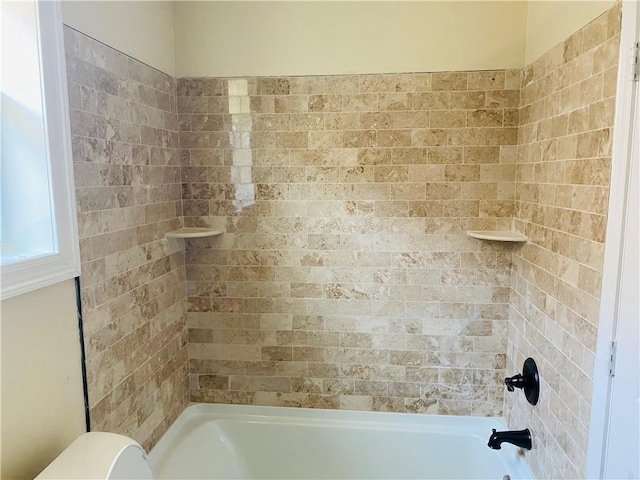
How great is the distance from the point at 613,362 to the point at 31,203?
5.80 feet

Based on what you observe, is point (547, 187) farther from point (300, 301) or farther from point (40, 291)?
point (40, 291)

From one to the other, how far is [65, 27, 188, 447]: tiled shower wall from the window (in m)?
0.09

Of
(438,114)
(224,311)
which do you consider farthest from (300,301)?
(438,114)

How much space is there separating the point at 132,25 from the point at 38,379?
4.61 feet

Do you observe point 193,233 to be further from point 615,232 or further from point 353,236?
point 615,232

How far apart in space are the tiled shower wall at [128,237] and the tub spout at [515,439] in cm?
154

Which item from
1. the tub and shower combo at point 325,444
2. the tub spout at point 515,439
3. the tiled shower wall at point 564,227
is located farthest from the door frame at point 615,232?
the tub and shower combo at point 325,444

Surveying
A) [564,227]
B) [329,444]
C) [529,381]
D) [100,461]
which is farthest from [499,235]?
[100,461]

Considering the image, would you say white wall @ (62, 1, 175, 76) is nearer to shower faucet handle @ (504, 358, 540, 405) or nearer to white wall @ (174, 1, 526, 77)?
white wall @ (174, 1, 526, 77)

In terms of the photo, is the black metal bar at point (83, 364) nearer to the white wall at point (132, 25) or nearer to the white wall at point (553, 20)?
the white wall at point (132, 25)

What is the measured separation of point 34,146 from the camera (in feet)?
3.92

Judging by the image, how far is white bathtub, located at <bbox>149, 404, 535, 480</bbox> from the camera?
6.84 ft

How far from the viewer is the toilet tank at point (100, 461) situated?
1072mm

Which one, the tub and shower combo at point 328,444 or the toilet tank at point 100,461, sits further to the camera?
the tub and shower combo at point 328,444
